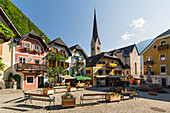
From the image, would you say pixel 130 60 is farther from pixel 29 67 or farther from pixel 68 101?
pixel 68 101

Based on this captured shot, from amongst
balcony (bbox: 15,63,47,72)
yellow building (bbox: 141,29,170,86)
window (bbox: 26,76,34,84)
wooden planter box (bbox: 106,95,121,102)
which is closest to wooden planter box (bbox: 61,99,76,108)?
wooden planter box (bbox: 106,95,121,102)

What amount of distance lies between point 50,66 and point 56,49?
4.29 m

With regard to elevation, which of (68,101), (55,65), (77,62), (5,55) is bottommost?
(68,101)

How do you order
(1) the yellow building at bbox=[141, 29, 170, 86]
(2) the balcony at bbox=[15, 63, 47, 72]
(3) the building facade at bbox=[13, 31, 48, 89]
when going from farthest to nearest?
(1) the yellow building at bbox=[141, 29, 170, 86], (3) the building facade at bbox=[13, 31, 48, 89], (2) the balcony at bbox=[15, 63, 47, 72]

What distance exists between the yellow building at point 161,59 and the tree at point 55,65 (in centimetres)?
2385

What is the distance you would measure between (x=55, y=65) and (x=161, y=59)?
2705 centimetres

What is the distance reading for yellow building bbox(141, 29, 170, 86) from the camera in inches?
1025

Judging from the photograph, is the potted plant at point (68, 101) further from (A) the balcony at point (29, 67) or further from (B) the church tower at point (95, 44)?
(B) the church tower at point (95, 44)

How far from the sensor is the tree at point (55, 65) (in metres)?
22.5

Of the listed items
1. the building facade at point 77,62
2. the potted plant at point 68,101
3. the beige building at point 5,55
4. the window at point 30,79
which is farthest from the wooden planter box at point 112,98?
the building facade at point 77,62

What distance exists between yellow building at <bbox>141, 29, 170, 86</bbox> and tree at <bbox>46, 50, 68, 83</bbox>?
2385 cm

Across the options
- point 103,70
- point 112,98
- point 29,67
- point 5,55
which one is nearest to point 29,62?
point 29,67

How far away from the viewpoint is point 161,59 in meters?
27.5

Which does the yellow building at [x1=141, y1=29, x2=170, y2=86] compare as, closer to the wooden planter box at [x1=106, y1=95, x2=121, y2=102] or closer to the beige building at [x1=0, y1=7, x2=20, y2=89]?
the wooden planter box at [x1=106, y1=95, x2=121, y2=102]
